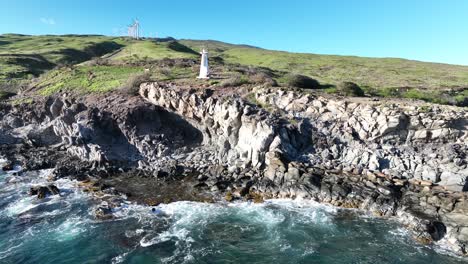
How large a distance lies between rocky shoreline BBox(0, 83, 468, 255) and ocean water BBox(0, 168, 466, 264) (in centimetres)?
177

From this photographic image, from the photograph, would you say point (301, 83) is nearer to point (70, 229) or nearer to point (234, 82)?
point (234, 82)

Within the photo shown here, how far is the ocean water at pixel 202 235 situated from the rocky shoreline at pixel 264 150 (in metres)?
1.77

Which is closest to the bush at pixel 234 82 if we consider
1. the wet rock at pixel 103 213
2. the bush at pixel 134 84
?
the bush at pixel 134 84

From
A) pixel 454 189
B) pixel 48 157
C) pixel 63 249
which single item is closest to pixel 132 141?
pixel 48 157

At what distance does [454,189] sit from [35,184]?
3401 centimetres

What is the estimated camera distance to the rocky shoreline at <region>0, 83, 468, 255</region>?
86.0 ft

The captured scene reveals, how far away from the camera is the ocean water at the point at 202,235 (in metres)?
19.8

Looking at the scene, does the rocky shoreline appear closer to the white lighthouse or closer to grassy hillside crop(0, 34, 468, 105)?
the white lighthouse

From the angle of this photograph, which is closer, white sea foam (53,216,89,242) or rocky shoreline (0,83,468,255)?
white sea foam (53,216,89,242)

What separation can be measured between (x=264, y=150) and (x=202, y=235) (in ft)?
38.8

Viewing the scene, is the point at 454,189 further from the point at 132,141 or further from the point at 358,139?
the point at 132,141

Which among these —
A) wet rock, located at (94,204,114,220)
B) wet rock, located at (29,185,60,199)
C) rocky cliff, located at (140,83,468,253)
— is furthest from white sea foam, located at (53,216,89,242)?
rocky cliff, located at (140,83,468,253)

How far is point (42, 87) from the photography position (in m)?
55.7

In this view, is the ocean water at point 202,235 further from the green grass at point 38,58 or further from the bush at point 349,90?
the green grass at point 38,58
